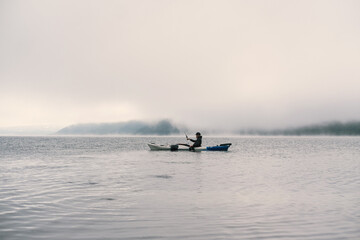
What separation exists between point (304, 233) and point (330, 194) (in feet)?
31.5

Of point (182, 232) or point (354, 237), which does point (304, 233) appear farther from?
point (182, 232)

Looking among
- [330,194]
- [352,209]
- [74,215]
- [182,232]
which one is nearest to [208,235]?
[182,232]

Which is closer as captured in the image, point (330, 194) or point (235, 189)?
point (330, 194)

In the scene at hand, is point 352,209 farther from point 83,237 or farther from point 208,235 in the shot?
point 83,237

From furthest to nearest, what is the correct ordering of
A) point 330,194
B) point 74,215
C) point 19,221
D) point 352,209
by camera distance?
point 330,194
point 352,209
point 74,215
point 19,221

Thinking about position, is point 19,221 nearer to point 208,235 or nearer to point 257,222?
point 208,235

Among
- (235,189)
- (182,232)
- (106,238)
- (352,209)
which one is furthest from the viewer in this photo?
(235,189)

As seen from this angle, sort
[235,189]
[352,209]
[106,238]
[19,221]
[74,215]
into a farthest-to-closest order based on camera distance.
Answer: [235,189] < [352,209] < [74,215] < [19,221] < [106,238]

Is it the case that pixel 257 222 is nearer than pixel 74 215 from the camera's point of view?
Yes

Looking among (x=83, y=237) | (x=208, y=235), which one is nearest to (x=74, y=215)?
(x=83, y=237)

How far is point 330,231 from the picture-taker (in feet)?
35.3

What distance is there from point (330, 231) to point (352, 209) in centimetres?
453

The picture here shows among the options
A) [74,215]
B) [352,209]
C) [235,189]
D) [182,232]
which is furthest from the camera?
[235,189]

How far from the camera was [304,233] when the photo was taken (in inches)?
412
